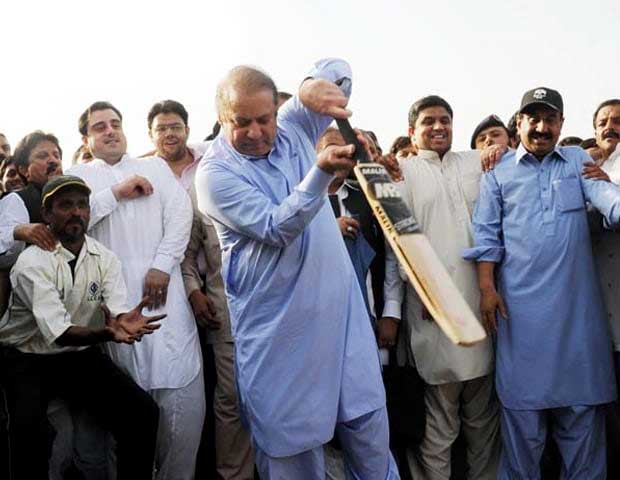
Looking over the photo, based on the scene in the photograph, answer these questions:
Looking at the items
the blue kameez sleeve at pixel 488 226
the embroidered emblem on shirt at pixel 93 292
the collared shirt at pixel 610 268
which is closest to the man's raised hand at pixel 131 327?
the embroidered emblem on shirt at pixel 93 292

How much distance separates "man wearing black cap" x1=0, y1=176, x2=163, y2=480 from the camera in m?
3.46

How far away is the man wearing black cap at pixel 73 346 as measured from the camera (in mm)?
3465

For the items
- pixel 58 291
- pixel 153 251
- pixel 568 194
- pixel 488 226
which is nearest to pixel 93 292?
pixel 58 291

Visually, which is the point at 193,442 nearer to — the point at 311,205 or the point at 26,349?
the point at 26,349

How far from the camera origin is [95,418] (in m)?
3.72

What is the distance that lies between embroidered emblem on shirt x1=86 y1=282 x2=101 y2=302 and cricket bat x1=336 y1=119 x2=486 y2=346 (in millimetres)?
1987

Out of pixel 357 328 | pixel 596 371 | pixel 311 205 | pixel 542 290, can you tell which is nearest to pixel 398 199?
pixel 311 205

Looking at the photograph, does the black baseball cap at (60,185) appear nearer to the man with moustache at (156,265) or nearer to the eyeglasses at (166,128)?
the man with moustache at (156,265)

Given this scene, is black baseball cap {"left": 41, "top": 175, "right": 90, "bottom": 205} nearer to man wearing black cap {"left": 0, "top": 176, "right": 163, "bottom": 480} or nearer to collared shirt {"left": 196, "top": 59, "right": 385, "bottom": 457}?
man wearing black cap {"left": 0, "top": 176, "right": 163, "bottom": 480}

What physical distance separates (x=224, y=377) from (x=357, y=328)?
5.24 ft

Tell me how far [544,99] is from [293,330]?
2.11 metres

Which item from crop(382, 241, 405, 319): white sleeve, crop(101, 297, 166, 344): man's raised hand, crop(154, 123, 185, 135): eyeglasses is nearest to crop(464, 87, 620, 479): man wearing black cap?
crop(382, 241, 405, 319): white sleeve

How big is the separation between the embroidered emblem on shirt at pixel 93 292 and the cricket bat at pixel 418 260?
1.99 metres

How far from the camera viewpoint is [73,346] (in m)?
3.40
